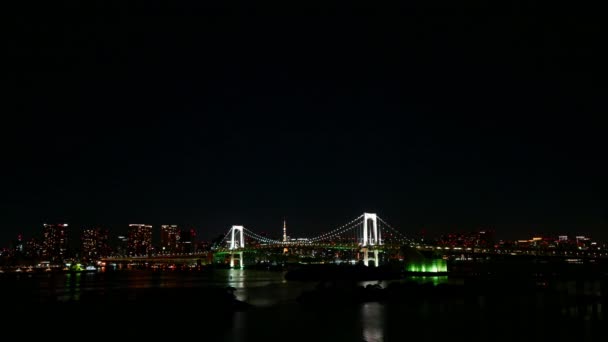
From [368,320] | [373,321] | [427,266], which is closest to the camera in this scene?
[373,321]

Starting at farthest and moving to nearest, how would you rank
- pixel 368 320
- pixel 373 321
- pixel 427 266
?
1. pixel 427 266
2. pixel 368 320
3. pixel 373 321

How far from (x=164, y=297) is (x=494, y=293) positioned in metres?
22.5

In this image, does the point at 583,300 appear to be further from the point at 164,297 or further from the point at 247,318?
the point at 164,297

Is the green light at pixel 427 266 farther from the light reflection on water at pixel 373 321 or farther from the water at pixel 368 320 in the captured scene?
the light reflection on water at pixel 373 321

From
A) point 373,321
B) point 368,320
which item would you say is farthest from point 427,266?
point 373,321

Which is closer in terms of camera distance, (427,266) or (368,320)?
(368,320)

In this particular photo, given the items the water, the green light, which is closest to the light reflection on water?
the water

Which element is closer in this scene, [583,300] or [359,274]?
[583,300]

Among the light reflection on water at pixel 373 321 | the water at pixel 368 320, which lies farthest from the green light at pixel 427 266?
the light reflection on water at pixel 373 321

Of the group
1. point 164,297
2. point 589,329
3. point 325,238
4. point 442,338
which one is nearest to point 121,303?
point 164,297

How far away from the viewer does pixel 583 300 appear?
116ft

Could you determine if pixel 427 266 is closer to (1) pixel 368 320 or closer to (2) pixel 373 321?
(1) pixel 368 320

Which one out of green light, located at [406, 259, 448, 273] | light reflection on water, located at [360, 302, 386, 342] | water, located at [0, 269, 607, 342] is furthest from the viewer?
green light, located at [406, 259, 448, 273]

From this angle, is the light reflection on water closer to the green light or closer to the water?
the water
